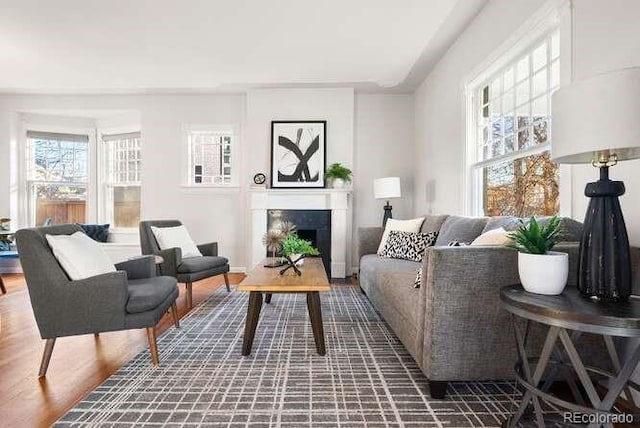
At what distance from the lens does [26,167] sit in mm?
5684

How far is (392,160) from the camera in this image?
5.59 m

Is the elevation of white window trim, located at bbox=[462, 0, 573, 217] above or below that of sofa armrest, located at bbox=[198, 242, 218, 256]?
above

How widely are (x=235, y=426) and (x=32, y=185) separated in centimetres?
595

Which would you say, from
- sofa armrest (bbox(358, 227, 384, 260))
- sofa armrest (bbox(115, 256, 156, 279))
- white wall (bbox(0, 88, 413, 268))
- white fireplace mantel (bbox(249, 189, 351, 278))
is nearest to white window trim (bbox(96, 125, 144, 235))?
white wall (bbox(0, 88, 413, 268))

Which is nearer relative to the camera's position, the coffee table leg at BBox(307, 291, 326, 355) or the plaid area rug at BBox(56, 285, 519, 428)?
the plaid area rug at BBox(56, 285, 519, 428)

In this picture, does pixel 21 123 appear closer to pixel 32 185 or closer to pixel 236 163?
pixel 32 185

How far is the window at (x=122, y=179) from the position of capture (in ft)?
19.4

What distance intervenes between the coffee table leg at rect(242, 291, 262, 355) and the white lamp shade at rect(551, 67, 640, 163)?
72.4 inches

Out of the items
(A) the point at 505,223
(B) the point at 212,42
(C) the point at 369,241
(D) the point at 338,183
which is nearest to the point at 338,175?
(D) the point at 338,183

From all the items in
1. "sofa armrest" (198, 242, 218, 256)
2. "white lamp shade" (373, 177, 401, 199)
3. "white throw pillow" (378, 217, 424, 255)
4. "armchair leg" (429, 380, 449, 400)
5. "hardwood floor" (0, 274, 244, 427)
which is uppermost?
"white lamp shade" (373, 177, 401, 199)

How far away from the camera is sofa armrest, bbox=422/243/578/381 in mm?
1708

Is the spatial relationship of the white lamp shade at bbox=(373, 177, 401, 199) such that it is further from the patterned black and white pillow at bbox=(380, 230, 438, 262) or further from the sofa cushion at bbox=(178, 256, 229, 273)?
the sofa cushion at bbox=(178, 256, 229, 273)

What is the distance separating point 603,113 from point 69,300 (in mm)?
2626

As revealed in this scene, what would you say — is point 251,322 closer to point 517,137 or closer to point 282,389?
point 282,389
